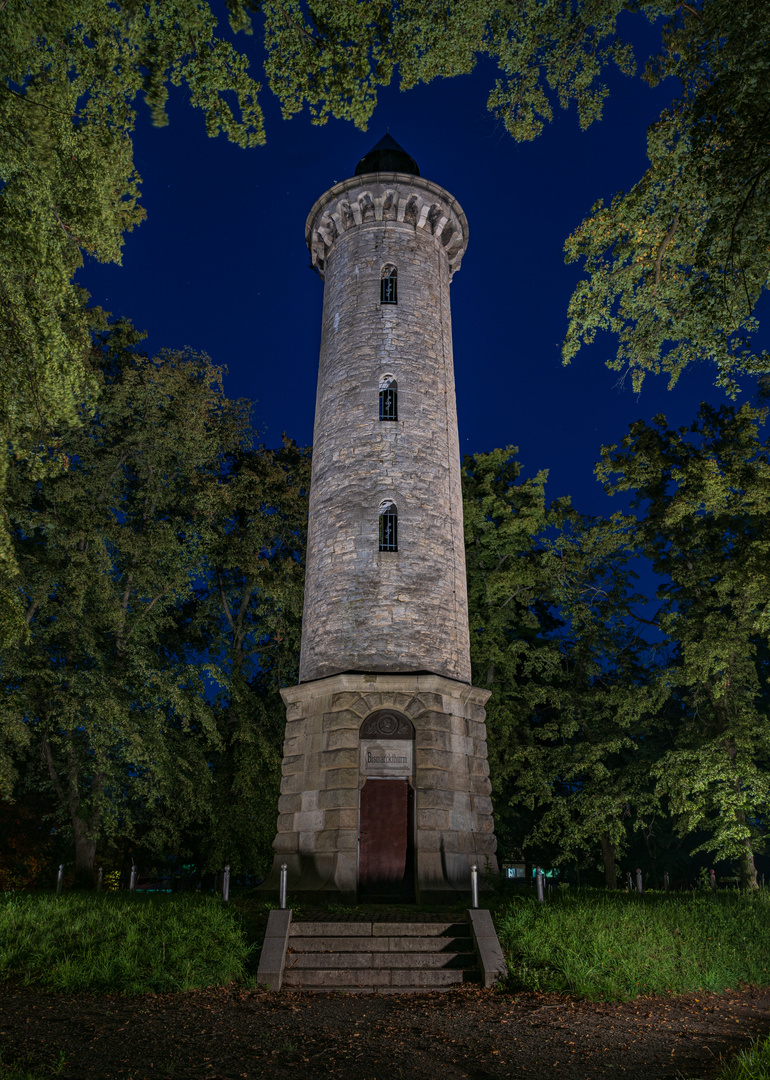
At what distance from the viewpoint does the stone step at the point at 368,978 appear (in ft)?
28.3

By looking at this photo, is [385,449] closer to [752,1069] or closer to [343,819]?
[343,819]

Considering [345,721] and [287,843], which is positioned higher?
[345,721]

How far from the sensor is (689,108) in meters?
7.33

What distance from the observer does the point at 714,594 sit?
18359mm

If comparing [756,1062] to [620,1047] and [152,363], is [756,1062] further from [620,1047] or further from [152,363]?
[152,363]

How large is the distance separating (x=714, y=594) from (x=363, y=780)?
10.3 meters

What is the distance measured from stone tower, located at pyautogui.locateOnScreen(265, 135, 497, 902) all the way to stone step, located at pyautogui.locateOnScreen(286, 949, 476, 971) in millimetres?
3299

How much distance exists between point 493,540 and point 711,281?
1634 cm

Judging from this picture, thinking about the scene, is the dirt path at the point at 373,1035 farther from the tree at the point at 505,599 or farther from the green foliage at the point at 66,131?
the tree at the point at 505,599

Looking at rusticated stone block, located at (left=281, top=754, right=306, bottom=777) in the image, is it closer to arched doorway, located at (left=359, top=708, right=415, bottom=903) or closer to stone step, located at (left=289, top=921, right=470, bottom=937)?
arched doorway, located at (left=359, top=708, right=415, bottom=903)

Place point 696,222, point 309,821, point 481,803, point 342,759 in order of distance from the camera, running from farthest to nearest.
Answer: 1. point 481,803
2. point 309,821
3. point 342,759
4. point 696,222

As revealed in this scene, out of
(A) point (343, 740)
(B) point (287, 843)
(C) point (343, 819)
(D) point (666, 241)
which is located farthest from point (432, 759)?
(D) point (666, 241)

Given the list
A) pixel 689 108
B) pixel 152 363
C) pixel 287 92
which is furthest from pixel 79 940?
pixel 152 363

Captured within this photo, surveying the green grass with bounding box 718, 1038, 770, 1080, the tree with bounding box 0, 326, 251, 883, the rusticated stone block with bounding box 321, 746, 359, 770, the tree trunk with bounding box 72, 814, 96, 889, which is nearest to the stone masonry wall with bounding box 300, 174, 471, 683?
the rusticated stone block with bounding box 321, 746, 359, 770
